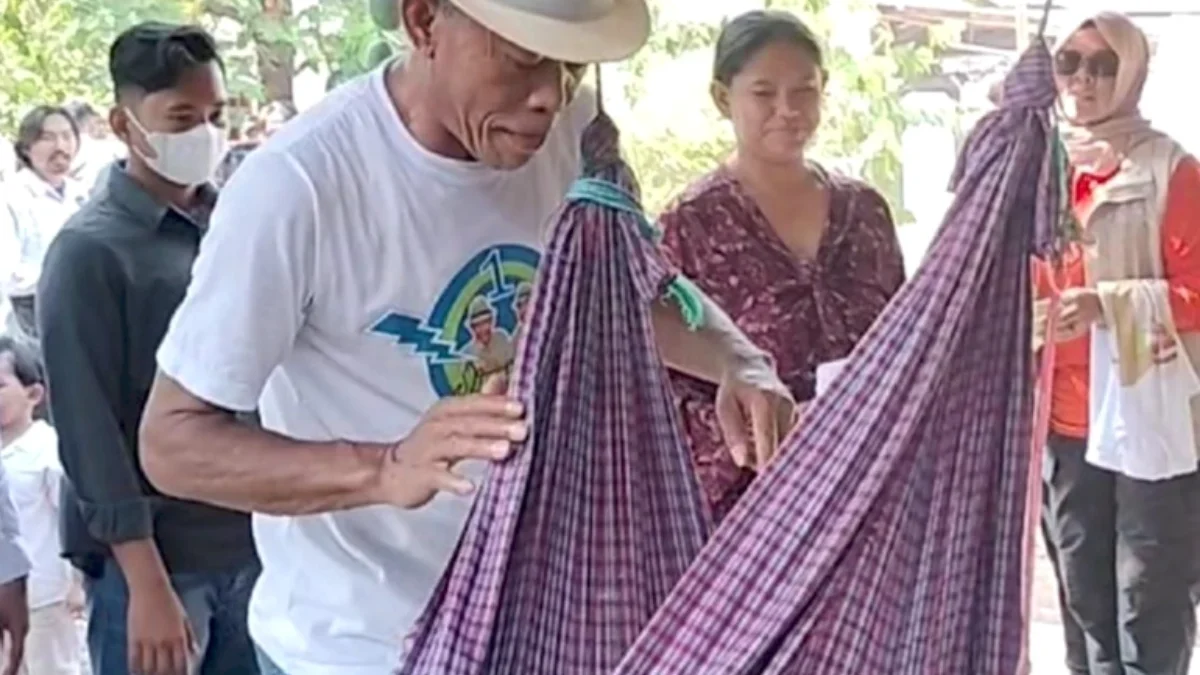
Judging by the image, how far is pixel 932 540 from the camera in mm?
1020

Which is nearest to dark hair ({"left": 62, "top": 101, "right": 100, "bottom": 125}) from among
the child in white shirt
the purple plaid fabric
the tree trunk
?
the tree trunk

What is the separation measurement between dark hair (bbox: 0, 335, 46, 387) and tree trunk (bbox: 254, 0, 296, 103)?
84 cm

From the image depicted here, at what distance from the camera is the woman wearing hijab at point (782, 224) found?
2061 millimetres

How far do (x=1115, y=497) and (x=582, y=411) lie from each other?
5.90 feet

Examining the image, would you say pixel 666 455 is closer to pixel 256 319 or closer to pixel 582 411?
pixel 582 411

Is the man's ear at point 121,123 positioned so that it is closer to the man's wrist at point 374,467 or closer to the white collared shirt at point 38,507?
the white collared shirt at point 38,507

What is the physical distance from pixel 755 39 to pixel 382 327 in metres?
1.12

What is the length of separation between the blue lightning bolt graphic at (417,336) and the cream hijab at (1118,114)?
1.60m

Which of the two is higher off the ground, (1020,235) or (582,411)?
(1020,235)

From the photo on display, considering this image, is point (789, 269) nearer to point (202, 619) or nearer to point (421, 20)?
point (202, 619)

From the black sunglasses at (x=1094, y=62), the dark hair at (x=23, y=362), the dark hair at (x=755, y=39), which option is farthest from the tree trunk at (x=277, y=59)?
the black sunglasses at (x=1094, y=62)

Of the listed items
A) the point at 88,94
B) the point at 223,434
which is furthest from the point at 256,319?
the point at 88,94

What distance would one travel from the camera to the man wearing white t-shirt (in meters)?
1.09

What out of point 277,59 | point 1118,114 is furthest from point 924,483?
point 277,59
